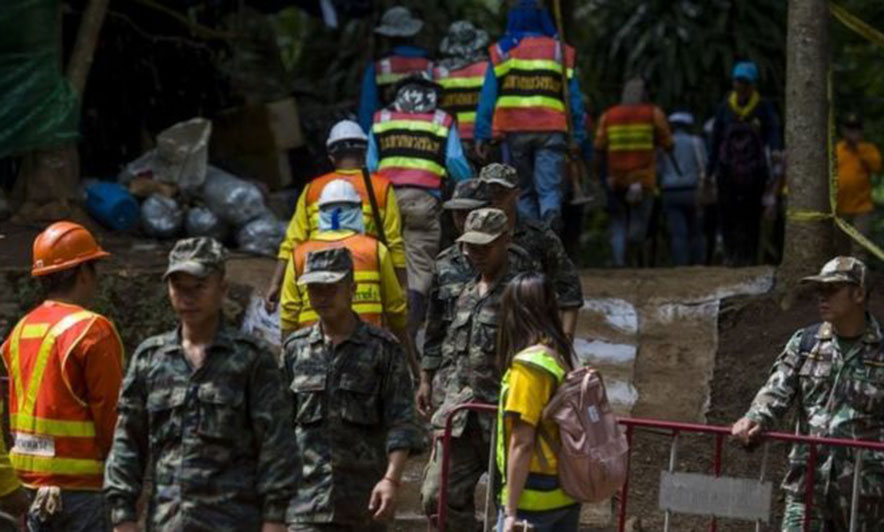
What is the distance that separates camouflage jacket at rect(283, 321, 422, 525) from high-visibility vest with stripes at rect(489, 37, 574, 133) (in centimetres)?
654

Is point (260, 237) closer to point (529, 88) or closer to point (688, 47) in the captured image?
point (529, 88)

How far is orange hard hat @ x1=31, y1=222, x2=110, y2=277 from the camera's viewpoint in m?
7.94

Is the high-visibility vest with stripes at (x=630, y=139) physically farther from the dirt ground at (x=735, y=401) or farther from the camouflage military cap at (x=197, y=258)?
the camouflage military cap at (x=197, y=258)

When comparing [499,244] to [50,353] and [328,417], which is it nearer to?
[328,417]

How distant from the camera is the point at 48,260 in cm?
798

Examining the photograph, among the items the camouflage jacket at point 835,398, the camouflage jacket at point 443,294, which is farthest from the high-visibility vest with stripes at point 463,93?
the camouflage jacket at point 835,398

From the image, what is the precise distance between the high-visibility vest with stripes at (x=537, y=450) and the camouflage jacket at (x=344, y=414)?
15.5 inches

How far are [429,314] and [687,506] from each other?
169 cm

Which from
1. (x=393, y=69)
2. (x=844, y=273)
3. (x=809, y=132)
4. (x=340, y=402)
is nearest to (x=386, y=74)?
(x=393, y=69)

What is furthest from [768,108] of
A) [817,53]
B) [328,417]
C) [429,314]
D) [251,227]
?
[328,417]

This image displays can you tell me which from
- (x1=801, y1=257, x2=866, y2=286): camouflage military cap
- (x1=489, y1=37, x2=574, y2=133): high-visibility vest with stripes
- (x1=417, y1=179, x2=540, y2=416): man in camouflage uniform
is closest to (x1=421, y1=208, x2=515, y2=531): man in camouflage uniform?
(x1=417, y1=179, x2=540, y2=416): man in camouflage uniform

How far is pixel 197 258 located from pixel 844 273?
9.77 feet

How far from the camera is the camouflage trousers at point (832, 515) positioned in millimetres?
8711

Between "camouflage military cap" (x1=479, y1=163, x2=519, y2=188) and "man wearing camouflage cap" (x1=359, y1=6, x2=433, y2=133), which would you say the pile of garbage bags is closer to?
"man wearing camouflage cap" (x1=359, y1=6, x2=433, y2=133)
